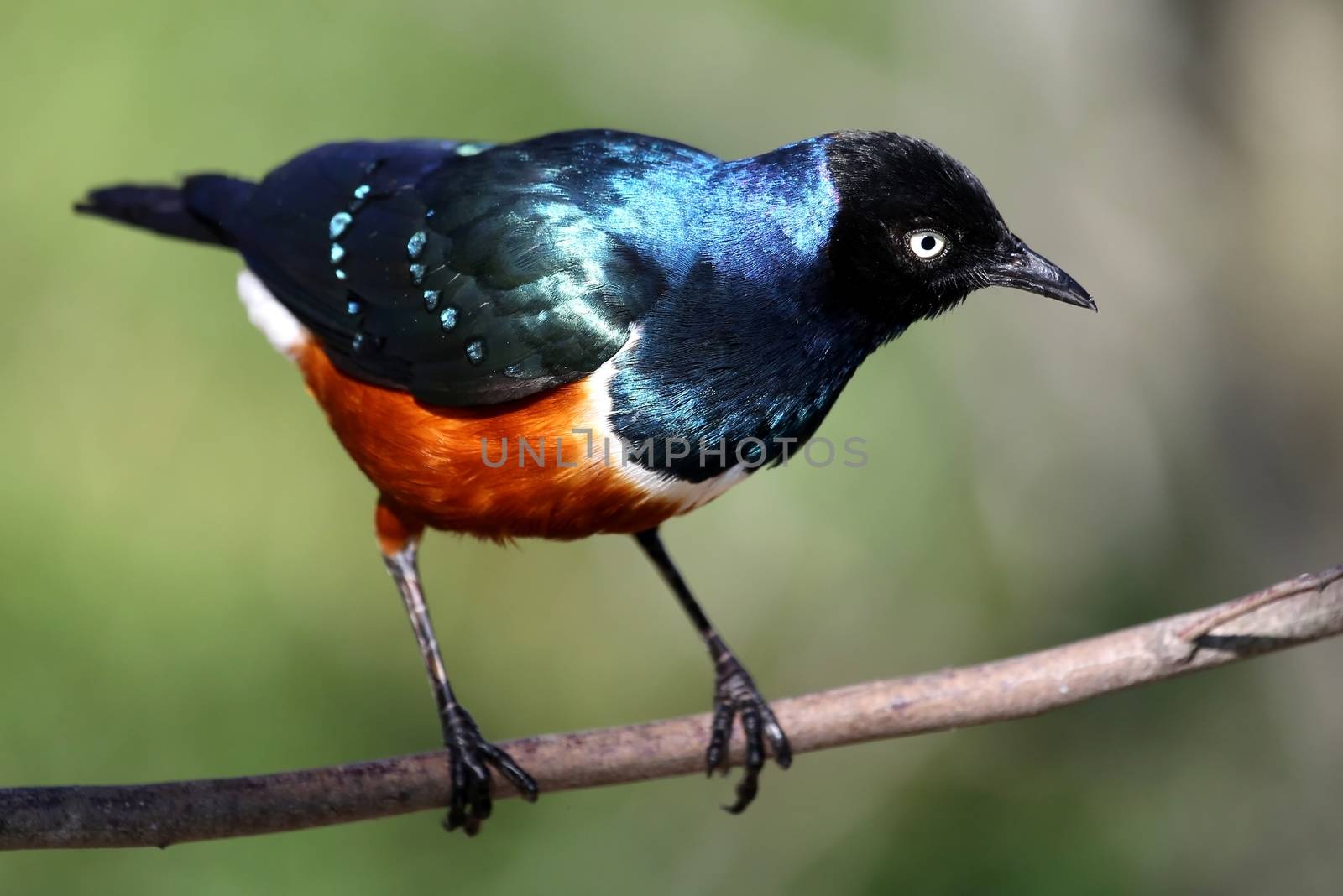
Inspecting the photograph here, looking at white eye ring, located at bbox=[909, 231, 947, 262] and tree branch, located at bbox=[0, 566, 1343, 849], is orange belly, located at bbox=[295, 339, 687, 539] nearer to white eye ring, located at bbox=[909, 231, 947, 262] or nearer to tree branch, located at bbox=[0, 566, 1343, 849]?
tree branch, located at bbox=[0, 566, 1343, 849]

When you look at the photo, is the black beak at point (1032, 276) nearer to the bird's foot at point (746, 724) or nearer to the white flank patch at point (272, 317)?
the bird's foot at point (746, 724)

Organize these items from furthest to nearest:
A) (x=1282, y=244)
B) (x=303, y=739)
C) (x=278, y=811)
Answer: (x=303, y=739) → (x=1282, y=244) → (x=278, y=811)

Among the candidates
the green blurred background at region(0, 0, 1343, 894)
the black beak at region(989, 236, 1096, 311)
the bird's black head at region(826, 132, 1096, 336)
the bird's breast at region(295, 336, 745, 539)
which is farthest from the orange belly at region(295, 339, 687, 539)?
the green blurred background at region(0, 0, 1343, 894)

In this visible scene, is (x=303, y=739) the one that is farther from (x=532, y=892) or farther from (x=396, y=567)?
(x=396, y=567)

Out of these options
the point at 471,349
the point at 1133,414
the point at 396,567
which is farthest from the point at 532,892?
the point at 1133,414

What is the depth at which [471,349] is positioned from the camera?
3541 mm

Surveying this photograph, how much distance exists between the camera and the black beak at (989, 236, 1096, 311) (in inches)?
129

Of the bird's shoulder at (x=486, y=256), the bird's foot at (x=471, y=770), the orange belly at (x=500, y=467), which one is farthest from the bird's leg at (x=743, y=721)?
the bird's shoulder at (x=486, y=256)

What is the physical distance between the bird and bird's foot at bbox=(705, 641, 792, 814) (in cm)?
4

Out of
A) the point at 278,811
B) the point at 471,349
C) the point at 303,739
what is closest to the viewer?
the point at 278,811

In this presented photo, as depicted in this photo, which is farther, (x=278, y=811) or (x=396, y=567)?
(x=396, y=567)

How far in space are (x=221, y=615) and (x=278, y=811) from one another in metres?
2.70

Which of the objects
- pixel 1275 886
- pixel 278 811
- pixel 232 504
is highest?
pixel 278 811

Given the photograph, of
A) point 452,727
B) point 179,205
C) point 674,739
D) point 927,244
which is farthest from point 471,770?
point 179,205
